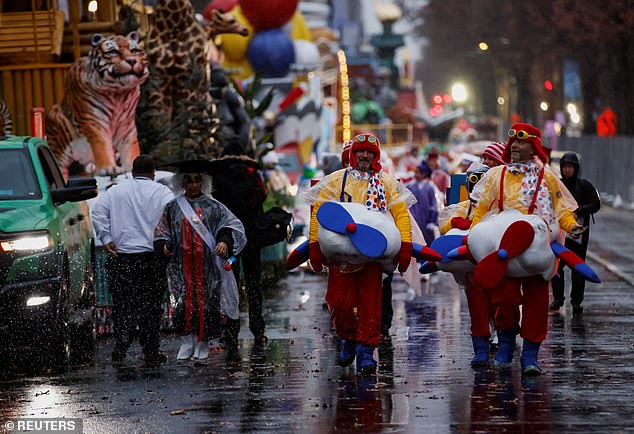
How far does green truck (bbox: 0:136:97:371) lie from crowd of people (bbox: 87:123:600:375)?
0.38 meters

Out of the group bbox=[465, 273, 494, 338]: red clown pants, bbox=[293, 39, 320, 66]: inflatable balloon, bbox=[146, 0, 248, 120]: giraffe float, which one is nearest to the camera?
bbox=[465, 273, 494, 338]: red clown pants

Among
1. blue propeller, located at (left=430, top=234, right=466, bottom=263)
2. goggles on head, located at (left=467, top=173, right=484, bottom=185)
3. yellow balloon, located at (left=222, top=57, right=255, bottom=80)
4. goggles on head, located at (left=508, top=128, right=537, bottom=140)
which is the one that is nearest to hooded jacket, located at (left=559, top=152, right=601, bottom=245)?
goggles on head, located at (left=467, top=173, right=484, bottom=185)

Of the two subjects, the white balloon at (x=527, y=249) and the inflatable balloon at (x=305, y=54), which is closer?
the white balloon at (x=527, y=249)

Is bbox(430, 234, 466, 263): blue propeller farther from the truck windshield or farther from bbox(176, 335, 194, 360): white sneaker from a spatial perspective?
the truck windshield

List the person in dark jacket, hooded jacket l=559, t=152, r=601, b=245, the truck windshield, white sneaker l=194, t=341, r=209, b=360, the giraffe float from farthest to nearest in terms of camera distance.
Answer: the giraffe float < hooded jacket l=559, t=152, r=601, b=245 < the person in dark jacket < the truck windshield < white sneaker l=194, t=341, r=209, b=360

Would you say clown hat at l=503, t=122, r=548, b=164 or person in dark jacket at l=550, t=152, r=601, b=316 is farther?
person in dark jacket at l=550, t=152, r=601, b=316

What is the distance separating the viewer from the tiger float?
19.0m

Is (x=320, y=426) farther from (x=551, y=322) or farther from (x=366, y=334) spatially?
(x=551, y=322)

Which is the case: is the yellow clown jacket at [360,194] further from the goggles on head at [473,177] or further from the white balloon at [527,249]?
the goggles on head at [473,177]

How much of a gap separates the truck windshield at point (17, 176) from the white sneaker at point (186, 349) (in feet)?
5.70

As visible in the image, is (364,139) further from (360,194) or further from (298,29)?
(298,29)

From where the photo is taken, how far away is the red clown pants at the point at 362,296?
453 inches

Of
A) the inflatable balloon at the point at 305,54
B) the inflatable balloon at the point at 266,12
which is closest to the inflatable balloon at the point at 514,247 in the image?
the inflatable balloon at the point at 266,12

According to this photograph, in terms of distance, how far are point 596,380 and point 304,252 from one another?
2.47 metres
